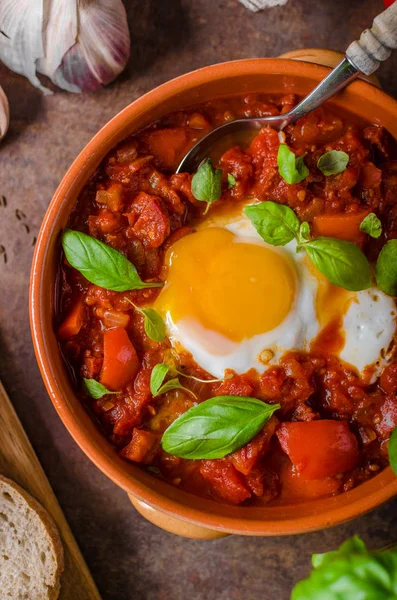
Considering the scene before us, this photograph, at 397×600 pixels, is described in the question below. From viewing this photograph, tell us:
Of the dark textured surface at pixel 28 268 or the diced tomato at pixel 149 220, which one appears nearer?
the diced tomato at pixel 149 220

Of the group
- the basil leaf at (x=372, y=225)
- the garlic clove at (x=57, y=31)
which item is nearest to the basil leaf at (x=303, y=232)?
the basil leaf at (x=372, y=225)

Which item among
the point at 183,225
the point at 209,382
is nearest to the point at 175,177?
the point at 183,225

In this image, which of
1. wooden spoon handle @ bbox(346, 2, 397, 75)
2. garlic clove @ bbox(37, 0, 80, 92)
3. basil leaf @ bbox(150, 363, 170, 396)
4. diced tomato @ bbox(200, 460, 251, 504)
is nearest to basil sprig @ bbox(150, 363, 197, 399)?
basil leaf @ bbox(150, 363, 170, 396)

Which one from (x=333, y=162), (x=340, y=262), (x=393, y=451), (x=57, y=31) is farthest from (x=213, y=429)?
(x=57, y=31)

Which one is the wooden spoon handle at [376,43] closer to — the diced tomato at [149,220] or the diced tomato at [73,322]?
the diced tomato at [149,220]

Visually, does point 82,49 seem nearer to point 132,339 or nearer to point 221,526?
point 132,339

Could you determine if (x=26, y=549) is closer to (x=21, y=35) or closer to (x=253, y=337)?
(x=253, y=337)
